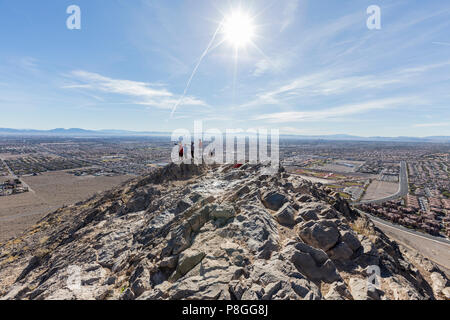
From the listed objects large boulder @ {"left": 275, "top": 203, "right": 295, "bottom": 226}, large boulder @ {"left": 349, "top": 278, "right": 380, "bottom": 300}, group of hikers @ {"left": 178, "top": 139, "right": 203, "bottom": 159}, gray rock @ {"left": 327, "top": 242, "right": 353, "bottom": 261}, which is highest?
group of hikers @ {"left": 178, "top": 139, "right": 203, "bottom": 159}

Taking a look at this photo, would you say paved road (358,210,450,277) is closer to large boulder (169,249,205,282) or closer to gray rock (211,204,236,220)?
gray rock (211,204,236,220)

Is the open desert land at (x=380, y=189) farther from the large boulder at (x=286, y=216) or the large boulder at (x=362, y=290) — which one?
the large boulder at (x=362, y=290)

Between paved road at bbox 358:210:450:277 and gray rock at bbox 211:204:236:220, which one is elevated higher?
gray rock at bbox 211:204:236:220

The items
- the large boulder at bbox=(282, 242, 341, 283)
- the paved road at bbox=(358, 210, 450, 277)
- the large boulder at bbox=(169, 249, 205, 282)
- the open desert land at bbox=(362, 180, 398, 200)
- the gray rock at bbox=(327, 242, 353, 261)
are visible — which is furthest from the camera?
the open desert land at bbox=(362, 180, 398, 200)

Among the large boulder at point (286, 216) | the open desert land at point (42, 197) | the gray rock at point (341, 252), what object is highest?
the large boulder at point (286, 216)

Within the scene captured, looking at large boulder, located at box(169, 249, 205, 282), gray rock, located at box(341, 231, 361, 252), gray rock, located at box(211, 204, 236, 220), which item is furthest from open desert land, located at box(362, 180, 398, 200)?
large boulder, located at box(169, 249, 205, 282)

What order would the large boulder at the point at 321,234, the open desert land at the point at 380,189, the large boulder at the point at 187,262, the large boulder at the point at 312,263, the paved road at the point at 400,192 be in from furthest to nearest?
the open desert land at the point at 380,189 < the paved road at the point at 400,192 < the large boulder at the point at 321,234 < the large boulder at the point at 187,262 < the large boulder at the point at 312,263

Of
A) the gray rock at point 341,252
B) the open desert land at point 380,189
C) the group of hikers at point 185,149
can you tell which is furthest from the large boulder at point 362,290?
the open desert land at point 380,189
